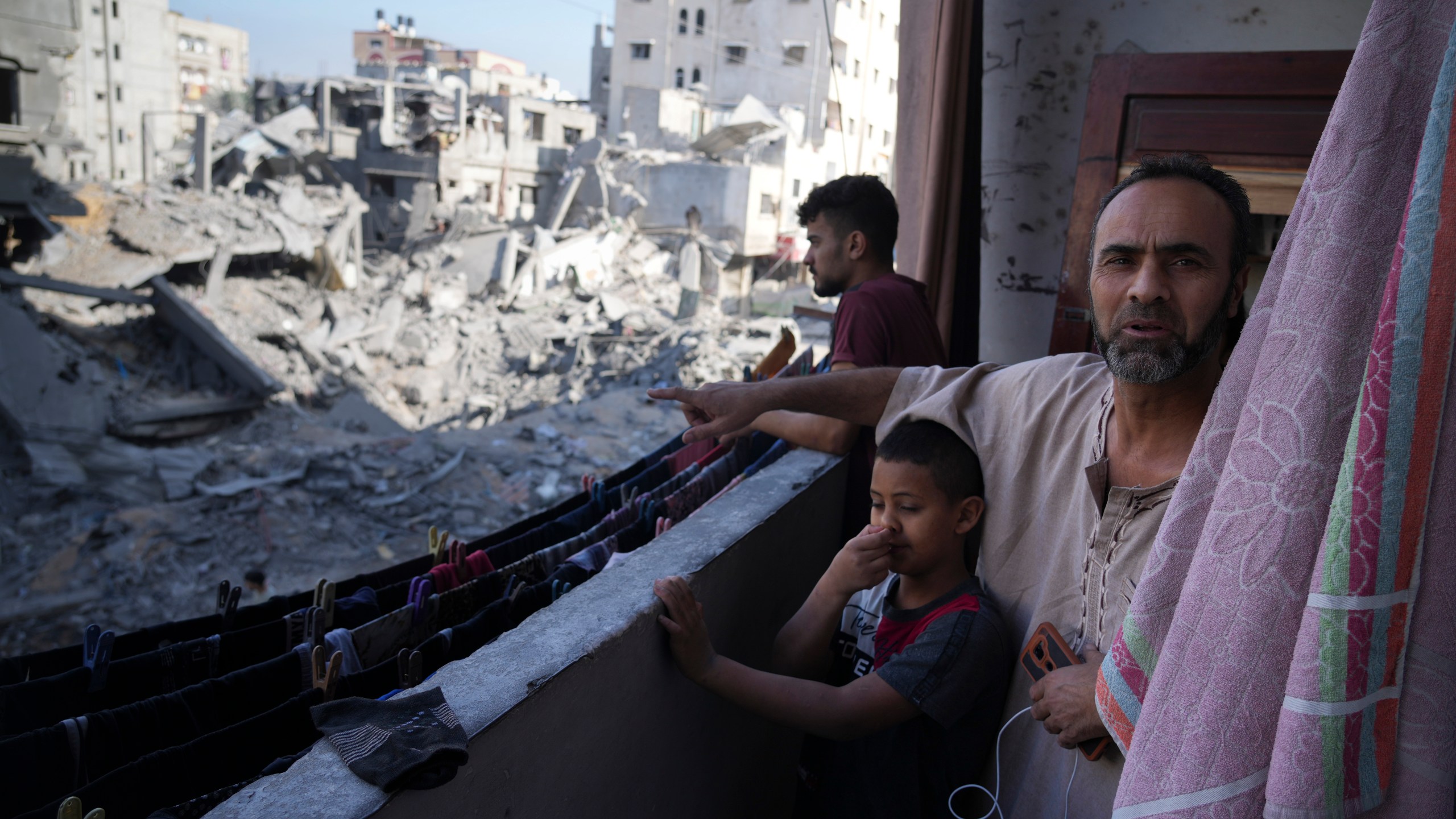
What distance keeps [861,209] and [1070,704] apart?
204 centimetres

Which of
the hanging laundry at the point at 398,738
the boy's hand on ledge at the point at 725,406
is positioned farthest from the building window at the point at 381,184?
the hanging laundry at the point at 398,738

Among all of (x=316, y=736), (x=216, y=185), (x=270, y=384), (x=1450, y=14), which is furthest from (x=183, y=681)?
(x=216, y=185)

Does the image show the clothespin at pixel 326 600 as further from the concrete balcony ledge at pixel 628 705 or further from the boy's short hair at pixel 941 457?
the boy's short hair at pixel 941 457

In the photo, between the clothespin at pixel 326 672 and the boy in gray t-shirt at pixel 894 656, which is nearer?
the clothespin at pixel 326 672

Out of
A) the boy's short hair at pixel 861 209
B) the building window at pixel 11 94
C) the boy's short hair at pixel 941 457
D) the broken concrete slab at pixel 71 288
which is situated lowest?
the broken concrete slab at pixel 71 288

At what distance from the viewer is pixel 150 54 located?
113ft

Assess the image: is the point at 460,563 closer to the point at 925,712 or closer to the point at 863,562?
the point at 863,562

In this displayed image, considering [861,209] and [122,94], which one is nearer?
[861,209]

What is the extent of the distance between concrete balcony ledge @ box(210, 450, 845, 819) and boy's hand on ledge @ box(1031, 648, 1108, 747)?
0.71m

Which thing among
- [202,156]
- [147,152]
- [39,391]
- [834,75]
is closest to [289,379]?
[39,391]

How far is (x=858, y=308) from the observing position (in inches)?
107

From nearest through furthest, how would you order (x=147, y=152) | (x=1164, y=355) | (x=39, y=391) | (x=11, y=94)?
1. (x=1164, y=355)
2. (x=39, y=391)
3. (x=11, y=94)
4. (x=147, y=152)

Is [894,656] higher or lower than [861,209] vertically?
lower

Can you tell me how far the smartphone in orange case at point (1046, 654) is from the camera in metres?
1.52
